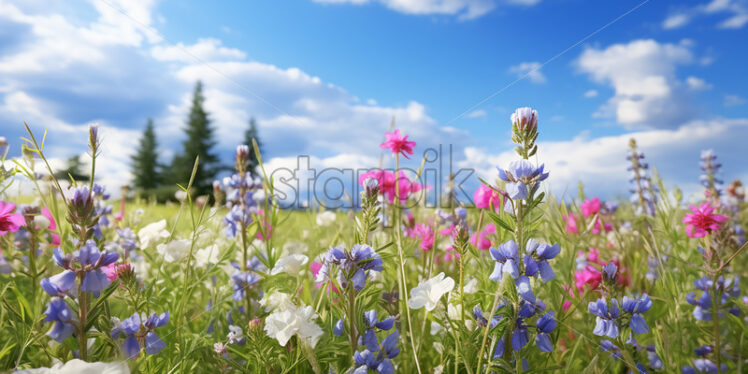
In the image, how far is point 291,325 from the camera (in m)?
1.13

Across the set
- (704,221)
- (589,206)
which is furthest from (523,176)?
(589,206)

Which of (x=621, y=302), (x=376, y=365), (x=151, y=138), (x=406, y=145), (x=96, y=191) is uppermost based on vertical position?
(x=151, y=138)

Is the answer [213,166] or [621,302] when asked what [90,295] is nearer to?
[621,302]

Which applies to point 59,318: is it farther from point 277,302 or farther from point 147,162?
point 147,162

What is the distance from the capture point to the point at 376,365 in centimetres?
120

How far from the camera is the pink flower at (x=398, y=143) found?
2.15m

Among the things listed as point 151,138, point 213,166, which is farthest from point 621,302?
point 151,138

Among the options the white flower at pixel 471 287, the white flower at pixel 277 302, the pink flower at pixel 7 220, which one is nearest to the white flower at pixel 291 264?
the white flower at pixel 277 302

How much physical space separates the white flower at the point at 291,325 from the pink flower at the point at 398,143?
114 centimetres

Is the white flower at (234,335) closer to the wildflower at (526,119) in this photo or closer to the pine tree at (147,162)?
the wildflower at (526,119)

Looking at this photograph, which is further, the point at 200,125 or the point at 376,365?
the point at 200,125

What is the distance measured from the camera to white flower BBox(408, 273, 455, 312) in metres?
1.22

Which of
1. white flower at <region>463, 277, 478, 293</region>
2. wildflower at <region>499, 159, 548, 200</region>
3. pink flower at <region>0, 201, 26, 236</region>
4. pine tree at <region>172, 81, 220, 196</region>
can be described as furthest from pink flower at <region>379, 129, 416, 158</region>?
pine tree at <region>172, 81, 220, 196</region>

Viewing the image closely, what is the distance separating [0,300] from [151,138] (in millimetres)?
44844
